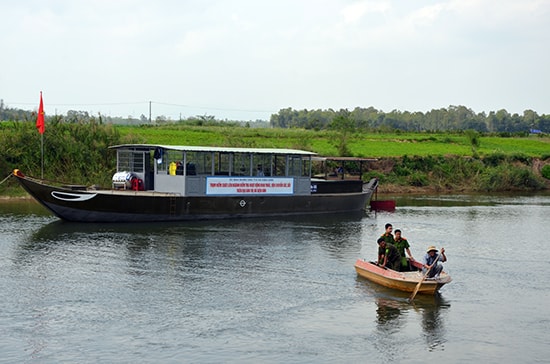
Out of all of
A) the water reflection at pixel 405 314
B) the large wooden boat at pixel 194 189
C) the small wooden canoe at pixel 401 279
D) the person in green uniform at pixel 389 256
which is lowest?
the water reflection at pixel 405 314

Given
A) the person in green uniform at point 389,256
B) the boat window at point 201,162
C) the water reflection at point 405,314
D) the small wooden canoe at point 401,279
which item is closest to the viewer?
the water reflection at point 405,314

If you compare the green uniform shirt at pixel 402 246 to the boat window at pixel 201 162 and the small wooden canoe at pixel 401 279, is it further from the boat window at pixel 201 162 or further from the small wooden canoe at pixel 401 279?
the boat window at pixel 201 162

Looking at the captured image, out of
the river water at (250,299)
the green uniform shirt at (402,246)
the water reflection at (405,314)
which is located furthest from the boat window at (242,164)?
the green uniform shirt at (402,246)

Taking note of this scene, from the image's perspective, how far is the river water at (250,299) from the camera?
15984 millimetres

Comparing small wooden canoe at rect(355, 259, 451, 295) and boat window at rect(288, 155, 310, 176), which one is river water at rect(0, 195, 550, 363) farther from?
boat window at rect(288, 155, 310, 176)

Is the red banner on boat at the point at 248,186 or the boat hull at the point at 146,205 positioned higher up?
the red banner on boat at the point at 248,186

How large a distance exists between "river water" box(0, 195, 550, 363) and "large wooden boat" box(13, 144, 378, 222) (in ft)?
3.88

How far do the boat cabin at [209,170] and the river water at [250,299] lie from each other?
2944 mm

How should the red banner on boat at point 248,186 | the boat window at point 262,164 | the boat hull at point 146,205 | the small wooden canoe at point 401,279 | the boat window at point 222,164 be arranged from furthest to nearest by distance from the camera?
the boat window at point 262,164 < the boat window at point 222,164 < the red banner on boat at point 248,186 < the boat hull at point 146,205 < the small wooden canoe at point 401,279

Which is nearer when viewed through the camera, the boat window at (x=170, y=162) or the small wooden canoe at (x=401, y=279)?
the small wooden canoe at (x=401, y=279)

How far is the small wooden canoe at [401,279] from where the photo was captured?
2055cm

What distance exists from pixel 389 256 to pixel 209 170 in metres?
16.1

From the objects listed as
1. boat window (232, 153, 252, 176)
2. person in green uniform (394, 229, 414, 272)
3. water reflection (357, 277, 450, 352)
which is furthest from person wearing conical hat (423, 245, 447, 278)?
boat window (232, 153, 252, 176)

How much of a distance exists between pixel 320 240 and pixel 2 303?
A: 15073 millimetres
